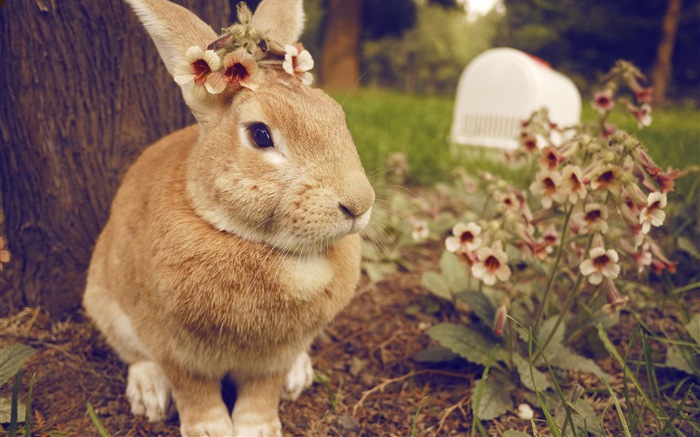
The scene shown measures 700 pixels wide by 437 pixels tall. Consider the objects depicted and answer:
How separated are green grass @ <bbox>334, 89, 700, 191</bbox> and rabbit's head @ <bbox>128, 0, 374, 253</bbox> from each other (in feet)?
5.88

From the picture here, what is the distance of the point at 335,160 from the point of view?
56.8 inches

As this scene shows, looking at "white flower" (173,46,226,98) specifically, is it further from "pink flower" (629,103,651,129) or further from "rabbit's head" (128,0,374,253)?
"pink flower" (629,103,651,129)

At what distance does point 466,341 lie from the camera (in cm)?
191

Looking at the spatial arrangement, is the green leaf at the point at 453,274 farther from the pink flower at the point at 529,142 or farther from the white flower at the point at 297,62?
the white flower at the point at 297,62

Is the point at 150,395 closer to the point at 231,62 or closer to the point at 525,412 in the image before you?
the point at 231,62

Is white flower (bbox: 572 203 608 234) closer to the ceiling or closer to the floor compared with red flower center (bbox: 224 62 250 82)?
closer to the floor

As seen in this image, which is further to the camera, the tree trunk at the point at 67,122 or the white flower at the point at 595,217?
the tree trunk at the point at 67,122

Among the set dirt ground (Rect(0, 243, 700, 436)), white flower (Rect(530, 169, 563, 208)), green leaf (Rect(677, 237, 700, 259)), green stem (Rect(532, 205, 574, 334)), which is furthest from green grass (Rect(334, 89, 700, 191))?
white flower (Rect(530, 169, 563, 208))

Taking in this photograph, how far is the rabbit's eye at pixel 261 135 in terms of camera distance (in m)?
1.46

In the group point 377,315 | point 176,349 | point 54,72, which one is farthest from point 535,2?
point 176,349

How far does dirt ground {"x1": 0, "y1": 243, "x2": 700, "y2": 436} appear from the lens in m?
1.74

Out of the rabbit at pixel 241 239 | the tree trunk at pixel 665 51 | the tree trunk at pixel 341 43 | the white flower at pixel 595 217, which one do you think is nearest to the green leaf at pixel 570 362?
the white flower at pixel 595 217

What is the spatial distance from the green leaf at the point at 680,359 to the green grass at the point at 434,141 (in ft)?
4.91

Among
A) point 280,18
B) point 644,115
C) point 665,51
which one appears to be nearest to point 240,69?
point 280,18
